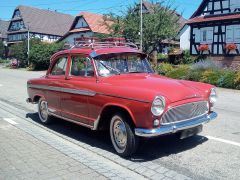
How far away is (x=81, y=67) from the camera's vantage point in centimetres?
714

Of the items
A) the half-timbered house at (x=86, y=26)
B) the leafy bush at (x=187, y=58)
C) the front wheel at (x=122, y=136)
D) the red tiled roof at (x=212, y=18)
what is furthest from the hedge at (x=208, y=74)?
the half-timbered house at (x=86, y=26)

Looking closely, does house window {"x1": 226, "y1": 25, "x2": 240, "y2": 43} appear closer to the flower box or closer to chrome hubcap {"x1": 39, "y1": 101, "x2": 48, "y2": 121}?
the flower box

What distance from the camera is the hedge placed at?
61.0ft

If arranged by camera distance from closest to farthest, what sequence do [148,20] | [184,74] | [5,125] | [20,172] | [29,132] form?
[20,172]
[29,132]
[5,125]
[184,74]
[148,20]

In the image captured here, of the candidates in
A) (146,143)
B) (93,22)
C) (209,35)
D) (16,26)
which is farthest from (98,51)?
(16,26)

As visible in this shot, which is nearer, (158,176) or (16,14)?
(158,176)

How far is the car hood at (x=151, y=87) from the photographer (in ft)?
18.4

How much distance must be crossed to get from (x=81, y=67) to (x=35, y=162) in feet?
6.98

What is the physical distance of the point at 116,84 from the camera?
6.20m

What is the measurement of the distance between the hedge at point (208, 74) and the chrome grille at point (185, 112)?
41.7 feet

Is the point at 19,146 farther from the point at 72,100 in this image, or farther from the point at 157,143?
the point at 157,143

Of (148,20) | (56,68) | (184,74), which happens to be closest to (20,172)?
(56,68)

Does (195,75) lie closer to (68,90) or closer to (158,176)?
(68,90)

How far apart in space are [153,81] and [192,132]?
3.37 ft
